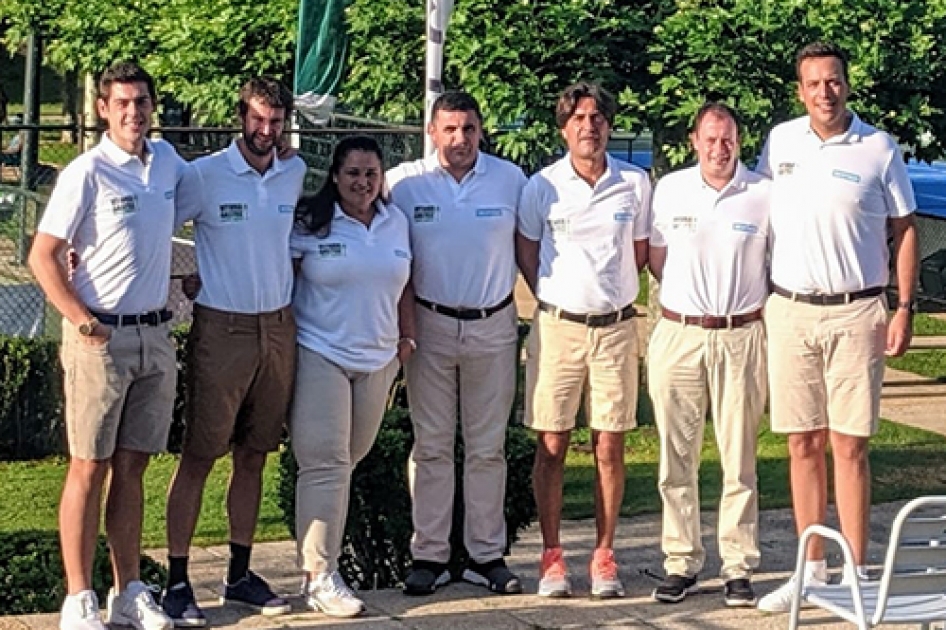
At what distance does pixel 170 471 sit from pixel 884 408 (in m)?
5.03

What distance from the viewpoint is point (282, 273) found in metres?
6.54

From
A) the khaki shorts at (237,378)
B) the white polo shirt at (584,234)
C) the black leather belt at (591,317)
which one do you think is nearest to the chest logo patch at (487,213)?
A: the white polo shirt at (584,234)

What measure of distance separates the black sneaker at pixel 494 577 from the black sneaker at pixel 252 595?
82cm

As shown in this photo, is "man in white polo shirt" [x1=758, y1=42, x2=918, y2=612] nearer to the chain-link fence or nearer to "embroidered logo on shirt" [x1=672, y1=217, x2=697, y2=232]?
"embroidered logo on shirt" [x1=672, y1=217, x2=697, y2=232]

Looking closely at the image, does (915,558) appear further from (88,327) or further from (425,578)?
(88,327)

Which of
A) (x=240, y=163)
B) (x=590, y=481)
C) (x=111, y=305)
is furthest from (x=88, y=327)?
(x=590, y=481)

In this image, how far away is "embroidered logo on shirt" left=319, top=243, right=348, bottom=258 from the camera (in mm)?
6625

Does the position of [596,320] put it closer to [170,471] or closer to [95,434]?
[95,434]

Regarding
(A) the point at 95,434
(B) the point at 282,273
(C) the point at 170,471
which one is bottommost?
(C) the point at 170,471

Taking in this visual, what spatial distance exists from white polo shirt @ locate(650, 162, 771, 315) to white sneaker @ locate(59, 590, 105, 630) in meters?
2.35

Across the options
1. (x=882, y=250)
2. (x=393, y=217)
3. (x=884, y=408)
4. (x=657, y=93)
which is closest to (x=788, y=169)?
(x=882, y=250)

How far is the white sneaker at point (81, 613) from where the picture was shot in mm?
6254

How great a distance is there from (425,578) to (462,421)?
609 mm

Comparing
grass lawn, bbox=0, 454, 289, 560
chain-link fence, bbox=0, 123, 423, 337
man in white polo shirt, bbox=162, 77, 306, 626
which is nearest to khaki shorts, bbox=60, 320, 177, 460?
man in white polo shirt, bbox=162, 77, 306, 626
